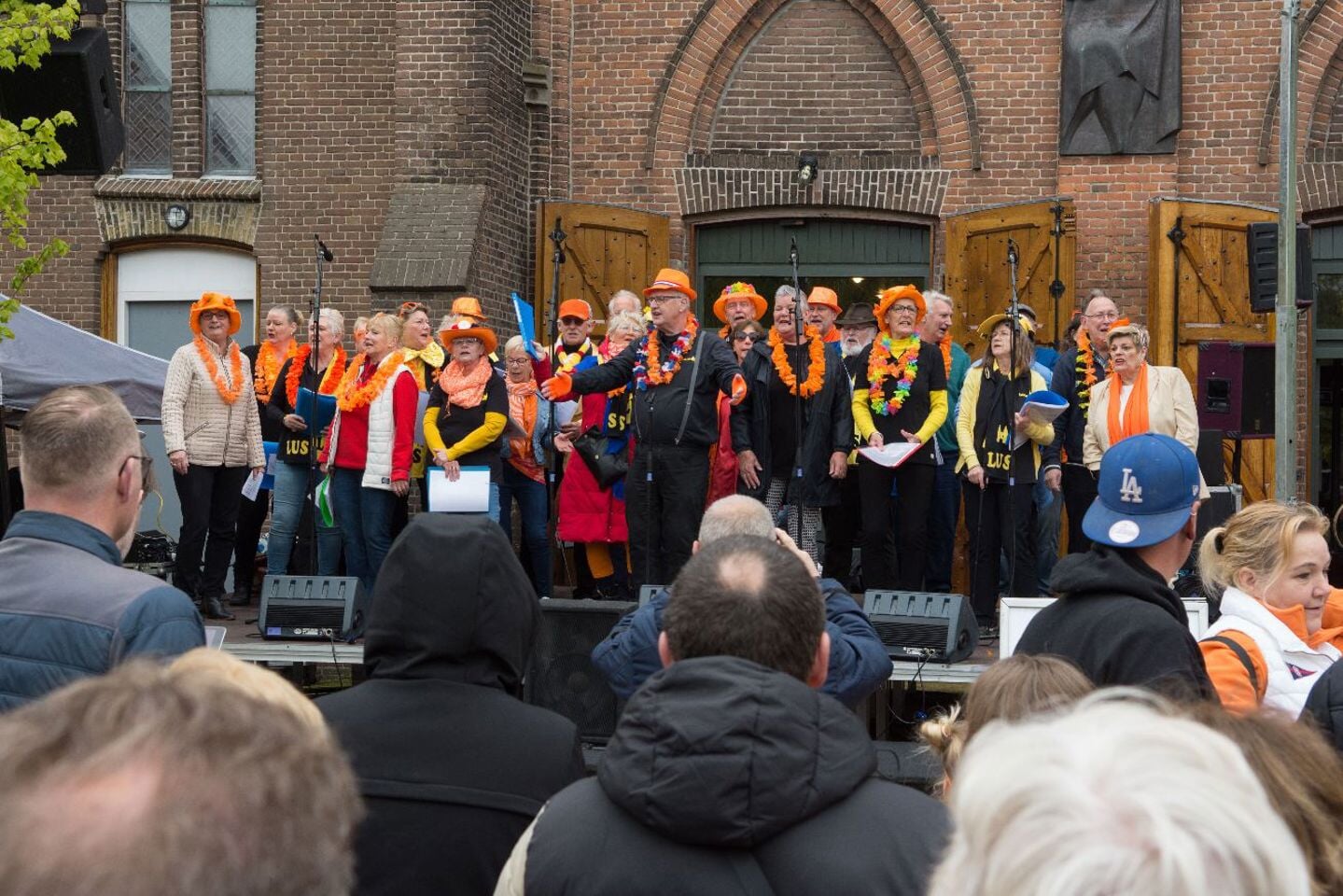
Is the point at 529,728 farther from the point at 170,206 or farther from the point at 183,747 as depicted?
the point at 170,206

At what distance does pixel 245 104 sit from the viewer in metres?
15.4

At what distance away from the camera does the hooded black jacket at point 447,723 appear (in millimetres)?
2695

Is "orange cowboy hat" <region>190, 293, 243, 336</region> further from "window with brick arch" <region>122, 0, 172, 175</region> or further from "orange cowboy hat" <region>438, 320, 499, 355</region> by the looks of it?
"window with brick arch" <region>122, 0, 172, 175</region>

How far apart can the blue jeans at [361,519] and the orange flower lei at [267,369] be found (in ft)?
4.37

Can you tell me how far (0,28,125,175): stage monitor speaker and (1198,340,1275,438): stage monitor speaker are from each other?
794 cm

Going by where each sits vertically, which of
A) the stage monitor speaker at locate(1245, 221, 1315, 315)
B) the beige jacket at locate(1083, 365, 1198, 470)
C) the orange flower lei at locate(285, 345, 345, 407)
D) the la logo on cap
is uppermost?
the stage monitor speaker at locate(1245, 221, 1315, 315)

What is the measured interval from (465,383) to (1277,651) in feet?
22.0

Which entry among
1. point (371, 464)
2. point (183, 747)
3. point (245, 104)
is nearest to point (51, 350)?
point (371, 464)

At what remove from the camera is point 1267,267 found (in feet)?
36.6

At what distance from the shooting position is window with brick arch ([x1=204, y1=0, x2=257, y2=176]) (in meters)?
15.3

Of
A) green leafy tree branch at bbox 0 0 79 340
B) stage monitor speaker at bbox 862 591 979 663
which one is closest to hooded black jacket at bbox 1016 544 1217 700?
stage monitor speaker at bbox 862 591 979 663

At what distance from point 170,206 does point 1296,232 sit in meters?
10.3

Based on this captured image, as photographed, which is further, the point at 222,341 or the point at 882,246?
the point at 882,246

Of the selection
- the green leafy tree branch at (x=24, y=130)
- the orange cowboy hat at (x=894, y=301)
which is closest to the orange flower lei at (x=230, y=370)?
the green leafy tree branch at (x=24, y=130)
